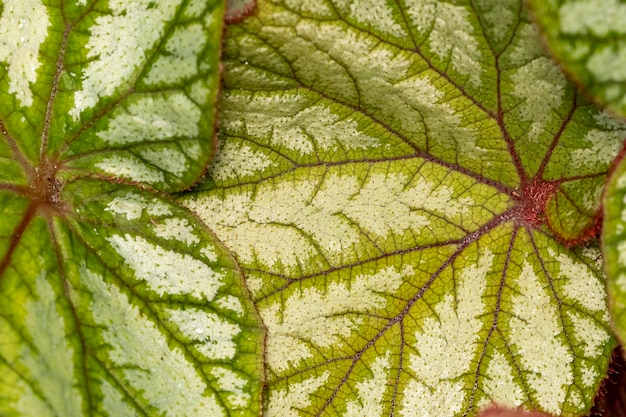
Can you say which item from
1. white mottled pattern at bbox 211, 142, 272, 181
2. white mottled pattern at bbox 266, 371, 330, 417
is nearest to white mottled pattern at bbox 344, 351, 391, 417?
white mottled pattern at bbox 266, 371, 330, 417

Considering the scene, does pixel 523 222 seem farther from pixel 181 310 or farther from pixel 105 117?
pixel 105 117

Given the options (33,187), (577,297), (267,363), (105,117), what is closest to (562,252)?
(577,297)

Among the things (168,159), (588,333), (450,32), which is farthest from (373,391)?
(450,32)

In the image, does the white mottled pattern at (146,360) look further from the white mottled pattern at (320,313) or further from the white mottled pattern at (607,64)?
the white mottled pattern at (607,64)

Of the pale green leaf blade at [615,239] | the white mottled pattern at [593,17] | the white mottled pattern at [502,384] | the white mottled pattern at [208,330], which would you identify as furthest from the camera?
the white mottled pattern at [502,384]

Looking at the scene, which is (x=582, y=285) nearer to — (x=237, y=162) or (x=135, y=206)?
(x=237, y=162)

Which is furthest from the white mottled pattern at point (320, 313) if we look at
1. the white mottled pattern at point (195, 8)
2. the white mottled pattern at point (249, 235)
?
the white mottled pattern at point (195, 8)
